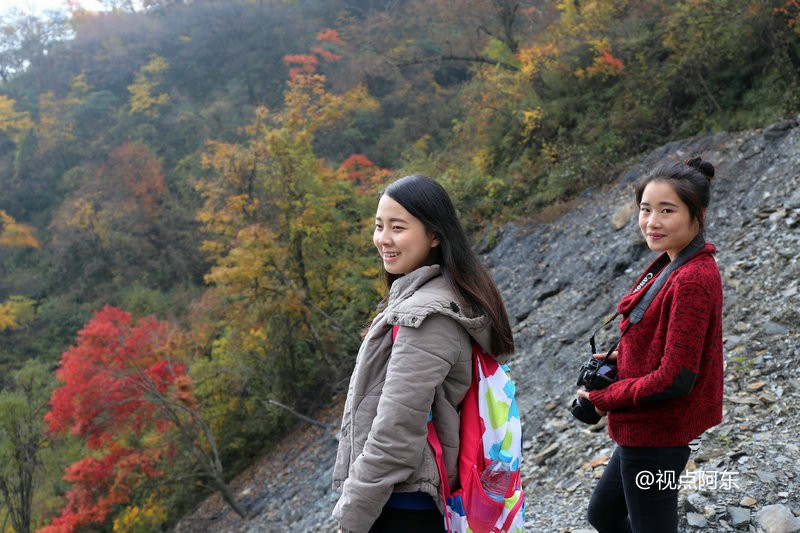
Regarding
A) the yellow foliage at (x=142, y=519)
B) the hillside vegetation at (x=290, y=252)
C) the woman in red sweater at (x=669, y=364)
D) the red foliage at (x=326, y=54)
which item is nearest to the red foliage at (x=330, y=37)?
the red foliage at (x=326, y=54)

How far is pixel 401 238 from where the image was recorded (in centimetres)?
177

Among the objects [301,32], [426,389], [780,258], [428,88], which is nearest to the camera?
[426,389]

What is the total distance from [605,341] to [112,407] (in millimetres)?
7693

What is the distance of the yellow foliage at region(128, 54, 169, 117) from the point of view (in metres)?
27.1

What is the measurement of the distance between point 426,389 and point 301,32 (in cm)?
3042

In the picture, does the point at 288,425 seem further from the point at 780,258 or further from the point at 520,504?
the point at 520,504

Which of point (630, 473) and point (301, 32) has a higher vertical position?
point (301, 32)

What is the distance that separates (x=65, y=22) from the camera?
1242 inches

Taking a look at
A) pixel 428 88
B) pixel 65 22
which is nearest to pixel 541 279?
pixel 428 88

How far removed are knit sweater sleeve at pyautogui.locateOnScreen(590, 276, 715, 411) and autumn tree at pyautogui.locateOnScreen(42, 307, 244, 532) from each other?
27.6 feet

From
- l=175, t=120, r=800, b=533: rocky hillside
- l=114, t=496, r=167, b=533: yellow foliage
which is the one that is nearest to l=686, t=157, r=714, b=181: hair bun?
l=175, t=120, r=800, b=533: rocky hillside

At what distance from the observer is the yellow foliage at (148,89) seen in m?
27.1

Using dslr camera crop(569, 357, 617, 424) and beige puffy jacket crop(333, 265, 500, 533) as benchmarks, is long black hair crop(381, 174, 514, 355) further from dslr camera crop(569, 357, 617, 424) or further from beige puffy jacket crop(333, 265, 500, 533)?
dslr camera crop(569, 357, 617, 424)

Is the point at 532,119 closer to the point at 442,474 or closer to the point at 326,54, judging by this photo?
the point at 442,474
